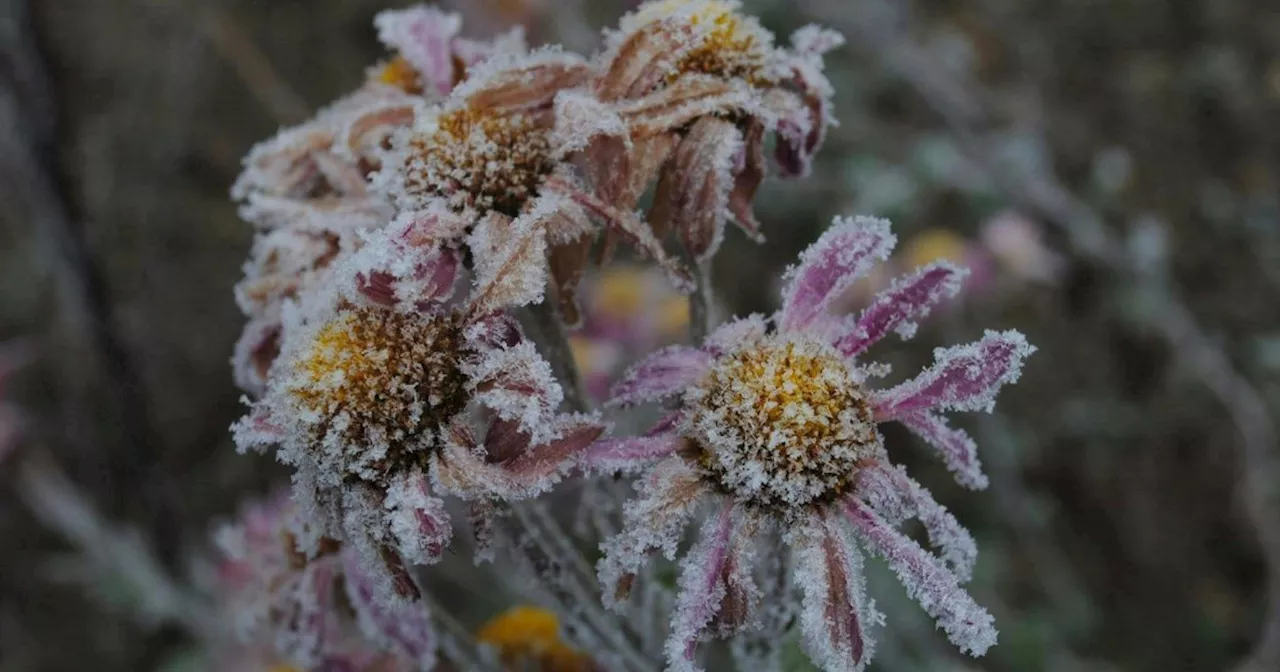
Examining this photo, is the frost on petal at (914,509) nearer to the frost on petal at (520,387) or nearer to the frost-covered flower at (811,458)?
the frost-covered flower at (811,458)

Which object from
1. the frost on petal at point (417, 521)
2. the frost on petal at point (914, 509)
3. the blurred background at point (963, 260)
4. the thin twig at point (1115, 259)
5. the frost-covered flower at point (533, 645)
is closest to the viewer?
the frost on petal at point (417, 521)

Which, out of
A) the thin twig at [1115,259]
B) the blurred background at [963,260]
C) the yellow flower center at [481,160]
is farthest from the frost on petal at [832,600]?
the thin twig at [1115,259]

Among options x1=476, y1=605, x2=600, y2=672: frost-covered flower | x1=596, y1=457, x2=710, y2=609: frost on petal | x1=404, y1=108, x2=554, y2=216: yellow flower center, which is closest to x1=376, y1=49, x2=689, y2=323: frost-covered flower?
x1=404, y1=108, x2=554, y2=216: yellow flower center

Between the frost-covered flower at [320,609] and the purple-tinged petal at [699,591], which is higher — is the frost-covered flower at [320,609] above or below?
above

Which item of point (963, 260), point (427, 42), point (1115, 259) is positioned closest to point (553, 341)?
point (427, 42)

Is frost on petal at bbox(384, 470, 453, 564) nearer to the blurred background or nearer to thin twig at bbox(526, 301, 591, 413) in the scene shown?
thin twig at bbox(526, 301, 591, 413)

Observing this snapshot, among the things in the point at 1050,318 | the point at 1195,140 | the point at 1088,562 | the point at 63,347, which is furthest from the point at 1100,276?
the point at 63,347

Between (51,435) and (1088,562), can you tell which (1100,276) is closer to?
(1088,562)
